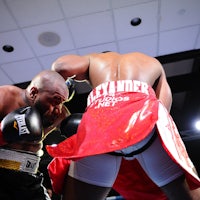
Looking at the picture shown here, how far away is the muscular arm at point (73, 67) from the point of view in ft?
3.24

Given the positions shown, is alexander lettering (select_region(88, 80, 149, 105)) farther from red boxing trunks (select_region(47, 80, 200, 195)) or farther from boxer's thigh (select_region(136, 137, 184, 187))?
boxer's thigh (select_region(136, 137, 184, 187))

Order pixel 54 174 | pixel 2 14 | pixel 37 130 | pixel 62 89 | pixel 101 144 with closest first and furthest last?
pixel 101 144 < pixel 54 174 < pixel 37 130 < pixel 62 89 < pixel 2 14

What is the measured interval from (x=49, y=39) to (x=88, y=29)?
1.42 feet

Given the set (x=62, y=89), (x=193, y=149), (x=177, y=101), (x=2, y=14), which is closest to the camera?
(x=62, y=89)

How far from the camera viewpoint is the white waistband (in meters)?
1.13

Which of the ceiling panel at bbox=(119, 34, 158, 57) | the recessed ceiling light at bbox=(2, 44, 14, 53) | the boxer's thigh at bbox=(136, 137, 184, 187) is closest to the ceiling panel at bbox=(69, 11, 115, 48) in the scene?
the ceiling panel at bbox=(119, 34, 158, 57)

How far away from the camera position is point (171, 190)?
76 cm

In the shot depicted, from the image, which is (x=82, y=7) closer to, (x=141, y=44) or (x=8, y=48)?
(x=141, y=44)

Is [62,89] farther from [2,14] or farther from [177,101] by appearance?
[177,101]

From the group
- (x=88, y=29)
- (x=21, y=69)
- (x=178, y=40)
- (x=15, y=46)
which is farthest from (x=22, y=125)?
(x=178, y=40)

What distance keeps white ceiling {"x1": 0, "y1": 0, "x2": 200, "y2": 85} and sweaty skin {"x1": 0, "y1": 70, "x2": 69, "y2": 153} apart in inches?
47.3

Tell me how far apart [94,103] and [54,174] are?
0.27 meters

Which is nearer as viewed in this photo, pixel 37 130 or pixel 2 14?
pixel 37 130

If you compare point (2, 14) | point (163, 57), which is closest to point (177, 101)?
point (163, 57)
